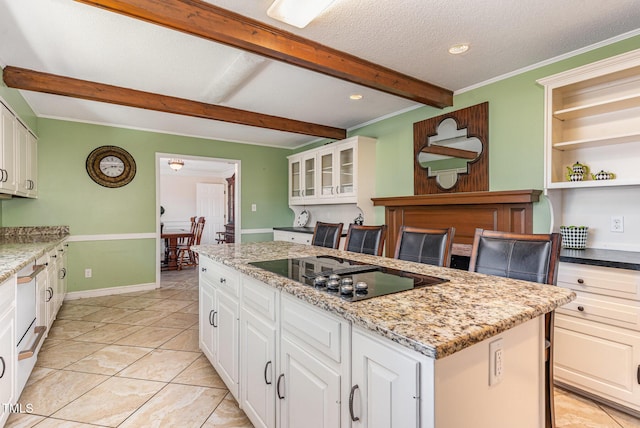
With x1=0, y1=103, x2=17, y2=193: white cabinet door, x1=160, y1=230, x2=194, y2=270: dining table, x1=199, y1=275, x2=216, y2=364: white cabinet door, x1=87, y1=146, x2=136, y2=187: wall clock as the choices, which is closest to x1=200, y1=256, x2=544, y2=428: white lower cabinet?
x1=199, y1=275, x2=216, y2=364: white cabinet door

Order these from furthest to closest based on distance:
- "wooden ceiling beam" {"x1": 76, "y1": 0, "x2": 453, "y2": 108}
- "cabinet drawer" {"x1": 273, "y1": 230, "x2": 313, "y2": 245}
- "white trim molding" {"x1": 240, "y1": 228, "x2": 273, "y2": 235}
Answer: "white trim molding" {"x1": 240, "y1": 228, "x2": 273, "y2": 235} → "cabinet drawer" {"x1": 273, "y1": 230, "x2": 313, "y2": 245} → "wooden ceiling beam" {"x1": 76, "y1": 0, "x2": 453, "y2": 108}

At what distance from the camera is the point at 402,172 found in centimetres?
386

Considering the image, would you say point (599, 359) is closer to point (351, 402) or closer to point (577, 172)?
point (577, 172)

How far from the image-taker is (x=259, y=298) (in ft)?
5.09

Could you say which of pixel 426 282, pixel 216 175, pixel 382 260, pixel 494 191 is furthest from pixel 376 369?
pixel 216 175

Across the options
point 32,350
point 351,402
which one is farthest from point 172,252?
point 351,402

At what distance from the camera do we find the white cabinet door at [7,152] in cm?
247

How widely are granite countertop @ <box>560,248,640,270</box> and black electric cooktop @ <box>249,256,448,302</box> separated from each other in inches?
47.4

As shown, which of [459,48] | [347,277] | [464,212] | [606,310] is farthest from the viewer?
[464,212]

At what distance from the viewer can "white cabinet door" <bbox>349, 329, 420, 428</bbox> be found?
81 cm

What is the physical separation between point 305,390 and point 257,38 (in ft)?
6.52

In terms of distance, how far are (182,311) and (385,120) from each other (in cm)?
333

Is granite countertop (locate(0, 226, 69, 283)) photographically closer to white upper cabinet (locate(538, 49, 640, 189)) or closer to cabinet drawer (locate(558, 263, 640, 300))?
cabinet drawer (locate(558, 263, 640, 300))

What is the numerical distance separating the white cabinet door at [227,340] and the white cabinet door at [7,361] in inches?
40.8
